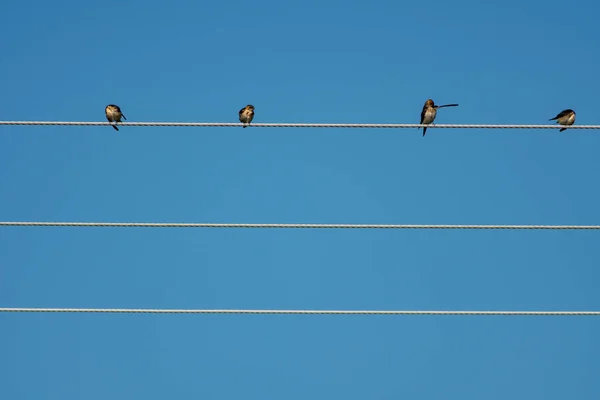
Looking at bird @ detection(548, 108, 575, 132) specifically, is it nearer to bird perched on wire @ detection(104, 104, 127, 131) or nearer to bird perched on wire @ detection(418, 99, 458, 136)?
bird perched on wire @ detection(418, 99, 458, 136)

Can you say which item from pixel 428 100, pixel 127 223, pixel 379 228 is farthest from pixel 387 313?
pixel 428 100

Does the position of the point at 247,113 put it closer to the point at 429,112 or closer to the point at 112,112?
the point at 112,112

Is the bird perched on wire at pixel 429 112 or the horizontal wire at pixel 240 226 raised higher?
the bird perched on wire at pixel 429 112

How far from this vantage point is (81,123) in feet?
44.5

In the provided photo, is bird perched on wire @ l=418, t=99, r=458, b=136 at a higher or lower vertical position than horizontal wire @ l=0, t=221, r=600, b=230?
higher

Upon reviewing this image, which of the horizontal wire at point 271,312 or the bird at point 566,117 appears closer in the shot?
the horizontal wire at point 271,312

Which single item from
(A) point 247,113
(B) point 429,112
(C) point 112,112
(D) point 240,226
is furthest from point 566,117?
(D) point 240,226

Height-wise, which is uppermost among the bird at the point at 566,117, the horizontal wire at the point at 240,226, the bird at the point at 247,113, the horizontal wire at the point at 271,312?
the bird at the point at 247,113

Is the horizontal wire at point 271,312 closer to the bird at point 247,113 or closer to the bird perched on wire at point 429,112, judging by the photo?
the bird perched on wire at point 429,112

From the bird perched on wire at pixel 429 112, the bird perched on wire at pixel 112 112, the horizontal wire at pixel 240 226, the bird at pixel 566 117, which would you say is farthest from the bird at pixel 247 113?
the horizontal wire at pixel 240 226

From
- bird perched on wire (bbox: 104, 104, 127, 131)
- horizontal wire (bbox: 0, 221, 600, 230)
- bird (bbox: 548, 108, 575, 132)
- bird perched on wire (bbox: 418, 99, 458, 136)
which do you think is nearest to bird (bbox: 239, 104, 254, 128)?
bird perched on wire (bbox: 104, 104, 127, 131)

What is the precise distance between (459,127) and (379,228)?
1.97m

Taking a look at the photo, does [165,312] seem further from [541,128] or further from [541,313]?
[541,128]

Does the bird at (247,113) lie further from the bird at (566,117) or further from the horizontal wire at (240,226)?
the horizontal wire at (240,226)
